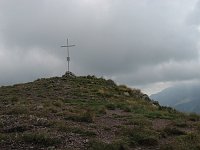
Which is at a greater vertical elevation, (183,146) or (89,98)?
(89,98)

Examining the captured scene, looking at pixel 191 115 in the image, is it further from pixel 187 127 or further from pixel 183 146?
pixel 183 146

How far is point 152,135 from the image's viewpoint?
2233 centimetres

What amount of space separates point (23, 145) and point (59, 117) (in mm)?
7589

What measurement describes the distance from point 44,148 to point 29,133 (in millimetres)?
1974

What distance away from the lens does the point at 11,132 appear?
22062 mm

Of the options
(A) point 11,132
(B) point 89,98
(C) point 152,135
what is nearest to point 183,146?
(C) point 152,135

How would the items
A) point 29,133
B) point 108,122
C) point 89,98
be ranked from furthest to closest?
point 89,98 < point 108,122 < point 29,133

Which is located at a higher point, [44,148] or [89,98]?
[89,98]

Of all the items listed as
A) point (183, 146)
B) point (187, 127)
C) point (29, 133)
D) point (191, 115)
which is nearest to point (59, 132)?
point (29, 133)

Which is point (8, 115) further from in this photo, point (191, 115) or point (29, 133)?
point (191, 115)

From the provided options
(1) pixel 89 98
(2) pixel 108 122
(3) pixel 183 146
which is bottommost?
(3) pixel 183 146

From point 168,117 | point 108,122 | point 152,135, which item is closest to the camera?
point 152,135

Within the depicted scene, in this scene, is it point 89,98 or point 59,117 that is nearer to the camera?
Result: point 59,117

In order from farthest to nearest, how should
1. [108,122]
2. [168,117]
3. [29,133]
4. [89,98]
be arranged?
1. [89,98]
2. [168,117]
3. [108,122]
4. [29,133]
